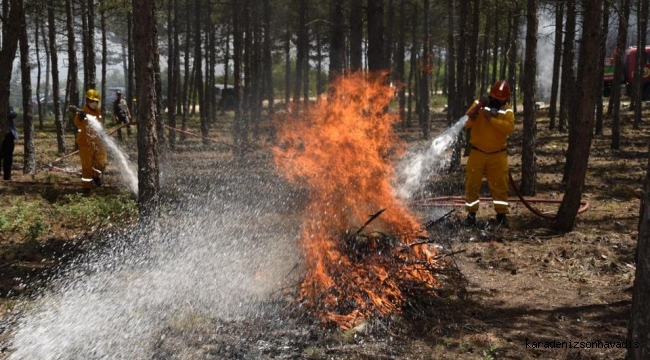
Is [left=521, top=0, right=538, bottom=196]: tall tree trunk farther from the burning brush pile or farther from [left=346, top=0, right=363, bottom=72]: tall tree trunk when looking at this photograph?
the burning brush pile

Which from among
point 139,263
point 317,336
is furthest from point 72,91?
point 317,336

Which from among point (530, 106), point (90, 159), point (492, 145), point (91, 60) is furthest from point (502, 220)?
point (91, 60)

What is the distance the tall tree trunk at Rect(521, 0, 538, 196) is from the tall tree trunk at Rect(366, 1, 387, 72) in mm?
2676

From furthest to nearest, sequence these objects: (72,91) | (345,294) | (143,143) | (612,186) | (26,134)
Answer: (72,91) → (26,134) → (612,186) → (143,143) → (345,294)

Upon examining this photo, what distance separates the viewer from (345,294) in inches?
226

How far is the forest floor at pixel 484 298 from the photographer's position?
5.01 meters

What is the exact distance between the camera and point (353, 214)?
22.4ft

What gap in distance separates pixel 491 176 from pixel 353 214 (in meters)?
3.23

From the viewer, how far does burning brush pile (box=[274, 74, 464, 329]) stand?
576cm

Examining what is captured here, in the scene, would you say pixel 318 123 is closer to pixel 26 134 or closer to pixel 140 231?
pixel 140 231

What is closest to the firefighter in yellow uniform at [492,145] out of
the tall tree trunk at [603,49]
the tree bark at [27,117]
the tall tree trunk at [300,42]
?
the tall tree trunk at [603,49]

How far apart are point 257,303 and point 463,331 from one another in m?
2.10

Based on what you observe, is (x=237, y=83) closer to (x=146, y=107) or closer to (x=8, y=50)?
(x=146, y=107)

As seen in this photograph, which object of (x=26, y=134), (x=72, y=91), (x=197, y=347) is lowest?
→ (x=197, y=347)
